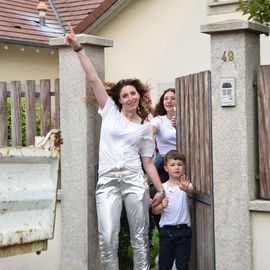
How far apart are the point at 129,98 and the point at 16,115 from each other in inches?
66.0

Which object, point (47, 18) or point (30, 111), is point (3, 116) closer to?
point (30, 111)

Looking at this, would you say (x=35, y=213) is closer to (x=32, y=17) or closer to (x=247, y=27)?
(x=247, y=27)

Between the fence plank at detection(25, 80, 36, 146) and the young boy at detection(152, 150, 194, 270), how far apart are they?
5.31ft

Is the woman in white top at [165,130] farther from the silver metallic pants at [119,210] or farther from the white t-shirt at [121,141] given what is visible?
the silver metallic pants at [119,210]

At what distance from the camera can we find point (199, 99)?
238 inches

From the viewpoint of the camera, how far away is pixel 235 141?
18.4ft

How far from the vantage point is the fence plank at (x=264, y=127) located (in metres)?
5.52

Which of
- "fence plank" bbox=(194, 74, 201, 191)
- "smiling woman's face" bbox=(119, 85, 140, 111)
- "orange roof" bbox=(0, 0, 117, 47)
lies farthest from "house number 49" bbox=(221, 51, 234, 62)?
"orange roof" bbox=(0, 0, 117, 47)

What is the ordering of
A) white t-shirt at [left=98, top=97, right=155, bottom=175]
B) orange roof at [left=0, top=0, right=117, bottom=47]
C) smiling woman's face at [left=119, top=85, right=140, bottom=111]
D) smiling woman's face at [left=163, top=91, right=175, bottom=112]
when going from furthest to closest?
orange roof at [left=0, top=0, right=117, bottom=47] → smiling woman's face at [left=163, top=91, right=175, bottom=112] → smiling woman's face at [left=119, top=85, right=140, bottom=111] → white t-shirt at [left=98, top=97, right=155, bottom=175]

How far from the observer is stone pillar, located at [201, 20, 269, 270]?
556 centimetres

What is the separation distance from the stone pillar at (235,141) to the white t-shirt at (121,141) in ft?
2.15

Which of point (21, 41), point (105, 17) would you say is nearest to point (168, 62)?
point (105, 17)

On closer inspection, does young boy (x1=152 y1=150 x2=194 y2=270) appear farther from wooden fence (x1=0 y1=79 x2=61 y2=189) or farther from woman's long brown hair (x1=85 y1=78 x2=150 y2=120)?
wooden fence (x1=0 y1=79 x2=61 y2=189)

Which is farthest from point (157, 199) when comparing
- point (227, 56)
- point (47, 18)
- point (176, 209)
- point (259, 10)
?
point (47, 18)
